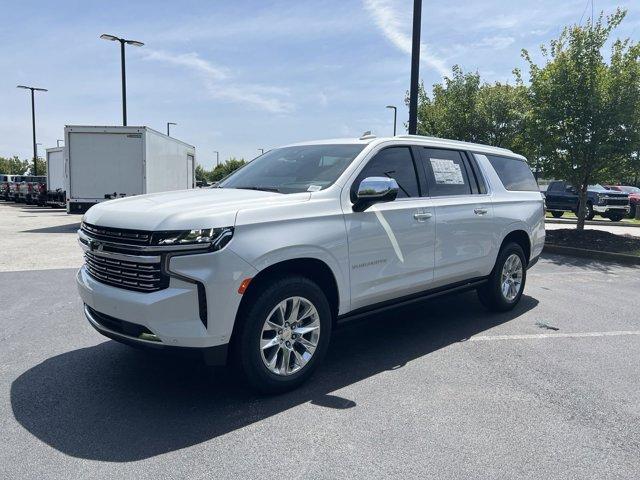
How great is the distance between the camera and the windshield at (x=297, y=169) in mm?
4191

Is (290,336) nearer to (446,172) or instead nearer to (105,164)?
(446,172)

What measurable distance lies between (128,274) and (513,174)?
4872 millimetres

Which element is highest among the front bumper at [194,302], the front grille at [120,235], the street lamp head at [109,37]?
the street lamp head at [109,37]

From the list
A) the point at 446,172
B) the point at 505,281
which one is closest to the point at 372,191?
the point at 446,172

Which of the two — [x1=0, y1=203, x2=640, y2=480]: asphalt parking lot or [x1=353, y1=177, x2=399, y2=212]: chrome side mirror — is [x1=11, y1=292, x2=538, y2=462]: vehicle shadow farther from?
[x1=353, y1=177, x2=399, y2=212]: chrome side mirror

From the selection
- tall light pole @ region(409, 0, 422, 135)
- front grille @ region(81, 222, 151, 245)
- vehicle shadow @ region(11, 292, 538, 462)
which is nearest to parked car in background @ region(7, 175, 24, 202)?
tall light pole @ region(409, 0, 422, 135)

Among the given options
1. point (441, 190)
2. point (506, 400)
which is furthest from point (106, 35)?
point (506, 400)

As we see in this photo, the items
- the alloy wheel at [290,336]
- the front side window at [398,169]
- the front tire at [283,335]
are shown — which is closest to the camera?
the front tire at [283,335]

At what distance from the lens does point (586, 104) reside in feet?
38.2

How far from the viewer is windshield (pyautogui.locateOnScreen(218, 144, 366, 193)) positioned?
4.19m

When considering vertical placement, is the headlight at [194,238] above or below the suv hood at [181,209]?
below

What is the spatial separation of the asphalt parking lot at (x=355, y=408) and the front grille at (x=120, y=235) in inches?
45.1

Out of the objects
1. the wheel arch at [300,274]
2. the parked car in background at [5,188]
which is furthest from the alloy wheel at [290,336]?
the parked car in background at [5,188]

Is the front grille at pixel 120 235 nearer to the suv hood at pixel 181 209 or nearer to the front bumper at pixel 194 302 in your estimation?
the suv hood at pixel 181 209
